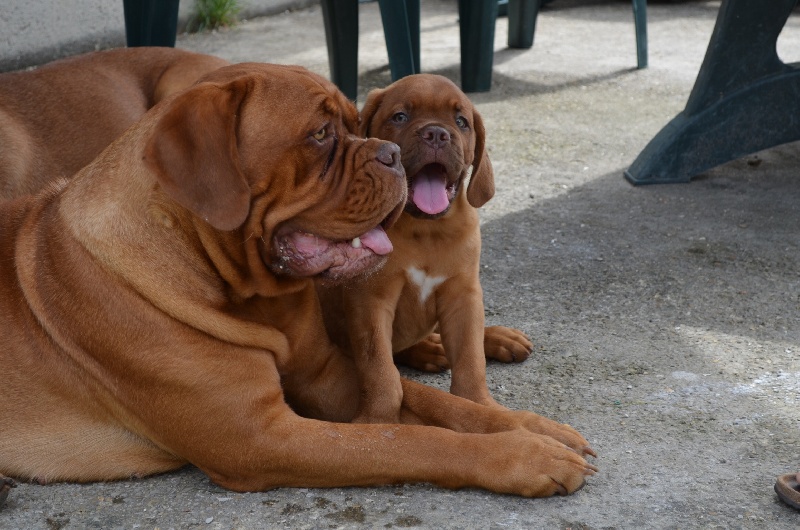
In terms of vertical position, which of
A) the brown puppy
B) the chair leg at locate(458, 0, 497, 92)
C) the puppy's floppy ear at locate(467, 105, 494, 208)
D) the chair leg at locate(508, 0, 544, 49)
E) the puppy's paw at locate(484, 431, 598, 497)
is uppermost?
the puppy's floppy ear at locate(467, 105, 494, 208)

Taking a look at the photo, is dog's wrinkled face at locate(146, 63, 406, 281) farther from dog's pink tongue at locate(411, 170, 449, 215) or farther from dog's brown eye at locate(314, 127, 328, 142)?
dog's pink tongue at locate(411, 170, 449, 215)

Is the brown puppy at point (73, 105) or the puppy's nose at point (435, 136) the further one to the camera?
the brown puppy at point (73, 105)

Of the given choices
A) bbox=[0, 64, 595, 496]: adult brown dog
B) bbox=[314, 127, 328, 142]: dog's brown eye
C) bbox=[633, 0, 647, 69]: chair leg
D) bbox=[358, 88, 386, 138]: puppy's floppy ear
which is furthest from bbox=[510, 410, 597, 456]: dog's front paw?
bbox=[633, 0, 647, 69]: chair leg

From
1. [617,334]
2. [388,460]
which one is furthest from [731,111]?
[388,460]

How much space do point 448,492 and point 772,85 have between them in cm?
364

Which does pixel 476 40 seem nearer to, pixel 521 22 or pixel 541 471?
pixel 521 22

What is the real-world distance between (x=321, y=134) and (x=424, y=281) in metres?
0.90

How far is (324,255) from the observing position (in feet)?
9.88

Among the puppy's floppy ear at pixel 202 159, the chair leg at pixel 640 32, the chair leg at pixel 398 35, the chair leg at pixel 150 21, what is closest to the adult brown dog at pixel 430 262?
the puppy's floppy ear at pixel 202 159

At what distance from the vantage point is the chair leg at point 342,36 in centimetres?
714

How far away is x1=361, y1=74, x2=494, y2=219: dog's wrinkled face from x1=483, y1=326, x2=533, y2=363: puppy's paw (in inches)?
19.3

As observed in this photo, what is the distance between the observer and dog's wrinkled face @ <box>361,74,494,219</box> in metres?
3.54

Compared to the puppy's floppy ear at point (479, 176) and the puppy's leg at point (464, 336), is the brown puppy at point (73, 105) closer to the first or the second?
the puppy's floppy ear at point (479, 176)

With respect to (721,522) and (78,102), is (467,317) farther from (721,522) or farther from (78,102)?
(78,102)
